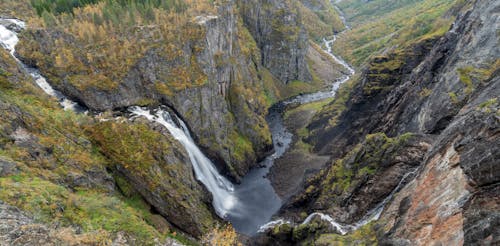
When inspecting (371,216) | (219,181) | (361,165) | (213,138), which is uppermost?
(361,165)

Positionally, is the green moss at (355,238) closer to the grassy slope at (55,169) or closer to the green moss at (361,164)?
the green moss at (361,164)

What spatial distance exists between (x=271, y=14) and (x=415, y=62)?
65380mm

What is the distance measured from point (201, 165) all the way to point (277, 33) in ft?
256

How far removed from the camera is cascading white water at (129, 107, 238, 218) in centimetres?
4991

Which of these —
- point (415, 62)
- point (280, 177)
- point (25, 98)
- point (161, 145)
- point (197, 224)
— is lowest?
point (280, 177)

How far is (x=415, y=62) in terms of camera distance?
204 ft

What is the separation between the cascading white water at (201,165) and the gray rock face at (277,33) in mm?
70515

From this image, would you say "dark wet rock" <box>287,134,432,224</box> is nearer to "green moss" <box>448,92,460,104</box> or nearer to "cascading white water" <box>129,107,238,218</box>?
"green moss" <box>448,92,460,104</box>

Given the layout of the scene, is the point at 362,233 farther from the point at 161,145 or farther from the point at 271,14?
the point at 271,14

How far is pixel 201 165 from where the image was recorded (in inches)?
2083

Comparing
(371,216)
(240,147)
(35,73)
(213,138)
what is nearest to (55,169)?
(35,73)

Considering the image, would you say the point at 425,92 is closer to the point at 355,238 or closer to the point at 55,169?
the point at 355,238

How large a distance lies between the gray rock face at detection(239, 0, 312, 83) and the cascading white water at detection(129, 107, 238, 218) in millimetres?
70515

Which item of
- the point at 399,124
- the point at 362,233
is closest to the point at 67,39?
the point at 362,233
